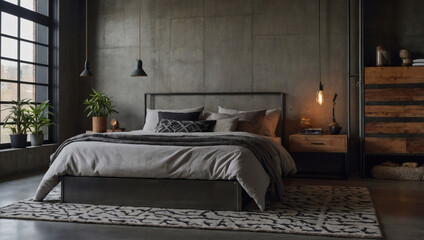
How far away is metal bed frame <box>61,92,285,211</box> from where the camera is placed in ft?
12.4

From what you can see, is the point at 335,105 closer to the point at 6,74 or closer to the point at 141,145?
the point at 141,145

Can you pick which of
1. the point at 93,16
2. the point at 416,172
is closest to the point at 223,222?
the point at 416,172

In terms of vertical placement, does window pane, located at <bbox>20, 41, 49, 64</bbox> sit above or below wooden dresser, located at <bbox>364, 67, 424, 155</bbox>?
above

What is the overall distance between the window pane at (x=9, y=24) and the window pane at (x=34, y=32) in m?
0.16

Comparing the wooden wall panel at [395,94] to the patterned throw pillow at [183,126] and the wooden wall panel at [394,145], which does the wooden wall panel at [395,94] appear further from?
the patterned throw pillow at [183,126]

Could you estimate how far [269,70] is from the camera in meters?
6.61

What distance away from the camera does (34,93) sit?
6.77 meters

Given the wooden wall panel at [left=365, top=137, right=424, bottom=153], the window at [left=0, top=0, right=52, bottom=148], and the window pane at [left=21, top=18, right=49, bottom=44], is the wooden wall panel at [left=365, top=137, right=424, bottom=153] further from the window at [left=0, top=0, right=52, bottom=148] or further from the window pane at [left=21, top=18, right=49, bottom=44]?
the window pane at [left=21, top=18, right=49, bottom=44]

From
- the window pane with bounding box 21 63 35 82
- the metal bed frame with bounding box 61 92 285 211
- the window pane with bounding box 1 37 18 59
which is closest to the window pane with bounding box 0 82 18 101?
the window pane with bounding box 21 63 35 82

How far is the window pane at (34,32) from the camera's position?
6.54 metres

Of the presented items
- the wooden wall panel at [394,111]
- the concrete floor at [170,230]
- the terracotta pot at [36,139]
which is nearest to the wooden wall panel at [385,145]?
the wooden wall panel at [394,111]

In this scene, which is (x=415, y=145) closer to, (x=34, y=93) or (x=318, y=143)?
(x=318, y=143)

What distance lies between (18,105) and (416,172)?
17.7 feet

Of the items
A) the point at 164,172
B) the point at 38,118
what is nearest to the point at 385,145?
the point at 164,172
